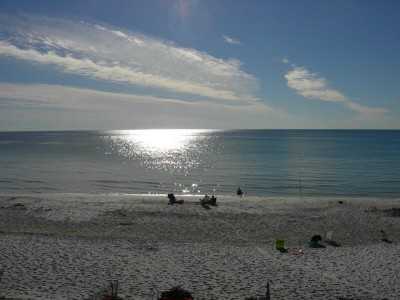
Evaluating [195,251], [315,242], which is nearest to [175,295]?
[195,251]

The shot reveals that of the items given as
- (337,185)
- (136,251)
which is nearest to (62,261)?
(136,251)

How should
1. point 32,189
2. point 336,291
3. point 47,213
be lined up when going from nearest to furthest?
point 336,291
point 47,213
point 32,189

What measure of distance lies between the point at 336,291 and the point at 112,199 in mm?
21480

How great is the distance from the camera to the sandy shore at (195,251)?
12.3 m

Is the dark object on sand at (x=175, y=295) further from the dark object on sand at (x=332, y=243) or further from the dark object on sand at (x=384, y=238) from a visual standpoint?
the dark object on sand at (x=384, y=238)

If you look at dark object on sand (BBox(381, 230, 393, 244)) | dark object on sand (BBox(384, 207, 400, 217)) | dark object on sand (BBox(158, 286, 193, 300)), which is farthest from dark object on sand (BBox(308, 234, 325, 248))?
dark object on sand (BBox(384, 207, 400, 217))

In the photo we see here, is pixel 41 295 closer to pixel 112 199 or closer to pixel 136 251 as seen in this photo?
pixel 136 251

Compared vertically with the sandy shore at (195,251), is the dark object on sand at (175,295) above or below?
above

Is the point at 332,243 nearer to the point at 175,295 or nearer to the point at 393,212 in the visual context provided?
the point at 393,212

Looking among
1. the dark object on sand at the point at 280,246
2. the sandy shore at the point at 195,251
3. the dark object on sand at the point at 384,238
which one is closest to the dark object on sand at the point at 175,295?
the sandy shore at the point at 195,251

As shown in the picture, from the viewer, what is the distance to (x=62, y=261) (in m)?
14.5

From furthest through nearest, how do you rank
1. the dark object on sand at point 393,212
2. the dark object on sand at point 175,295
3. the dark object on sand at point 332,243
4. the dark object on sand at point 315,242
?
the dark object on sand at point 393,212 < the dark object on sand at point 332,243 < the dark object on sand at point 315,242 < the dark object on sand at point 175,295

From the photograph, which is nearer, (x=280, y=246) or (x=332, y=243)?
(x=280, y=246)

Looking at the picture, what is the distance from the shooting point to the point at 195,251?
1639 cm
